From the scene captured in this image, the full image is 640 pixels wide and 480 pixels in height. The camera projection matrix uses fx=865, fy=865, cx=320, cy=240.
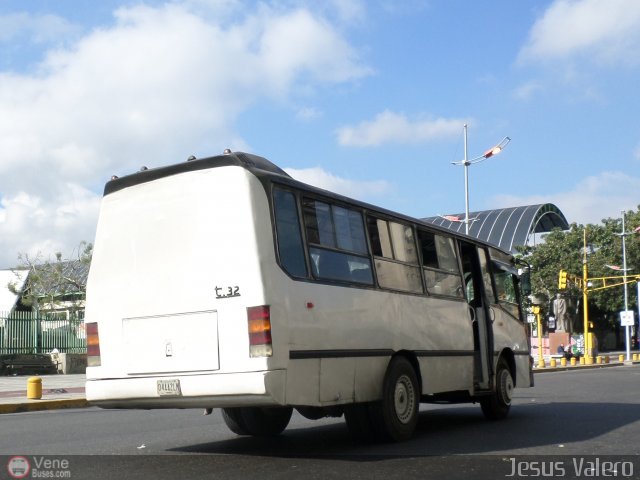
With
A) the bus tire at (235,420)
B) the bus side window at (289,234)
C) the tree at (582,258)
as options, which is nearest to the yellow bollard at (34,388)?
the bus tire at (235,420)

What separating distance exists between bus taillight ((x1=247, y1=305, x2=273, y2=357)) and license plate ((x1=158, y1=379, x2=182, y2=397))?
84cm

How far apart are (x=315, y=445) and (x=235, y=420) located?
3.74ft

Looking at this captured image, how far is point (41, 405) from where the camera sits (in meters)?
17.0

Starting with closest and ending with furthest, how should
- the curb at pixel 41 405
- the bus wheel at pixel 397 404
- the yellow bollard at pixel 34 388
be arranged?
1. the bus wheel at pixel 397 404
2. the curb at pixel 41 405
3. the yellow bollard at pixel 34 388

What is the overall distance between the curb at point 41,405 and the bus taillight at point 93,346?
339 inches

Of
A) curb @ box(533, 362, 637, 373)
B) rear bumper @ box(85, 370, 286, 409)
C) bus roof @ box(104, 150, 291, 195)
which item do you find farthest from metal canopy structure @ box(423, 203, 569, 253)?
rear bumper @ box(85, 370, 286, 409)

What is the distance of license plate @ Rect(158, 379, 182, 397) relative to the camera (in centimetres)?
782

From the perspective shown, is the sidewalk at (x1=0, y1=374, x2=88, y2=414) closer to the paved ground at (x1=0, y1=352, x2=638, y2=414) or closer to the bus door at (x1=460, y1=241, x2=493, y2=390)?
the paved ground at (x1=0, y1=352, x2=638, y2=414)

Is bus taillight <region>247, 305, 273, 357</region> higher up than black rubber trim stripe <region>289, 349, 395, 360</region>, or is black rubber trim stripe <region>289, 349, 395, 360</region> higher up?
bus taillight <region>247, 305, 273, 357</region>

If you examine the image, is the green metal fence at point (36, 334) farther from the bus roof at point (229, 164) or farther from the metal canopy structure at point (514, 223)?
the metal canopy structure at point (514, 223)

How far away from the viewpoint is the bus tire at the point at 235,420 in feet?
31.8

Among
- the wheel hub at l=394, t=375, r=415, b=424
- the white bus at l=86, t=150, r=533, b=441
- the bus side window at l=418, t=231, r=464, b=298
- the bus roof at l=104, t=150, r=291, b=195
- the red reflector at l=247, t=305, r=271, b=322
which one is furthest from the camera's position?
the bus side window at l=418, t=231, r=464, b=298

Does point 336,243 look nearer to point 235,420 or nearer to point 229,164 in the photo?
point 229,164

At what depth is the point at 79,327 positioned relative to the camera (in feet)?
104
